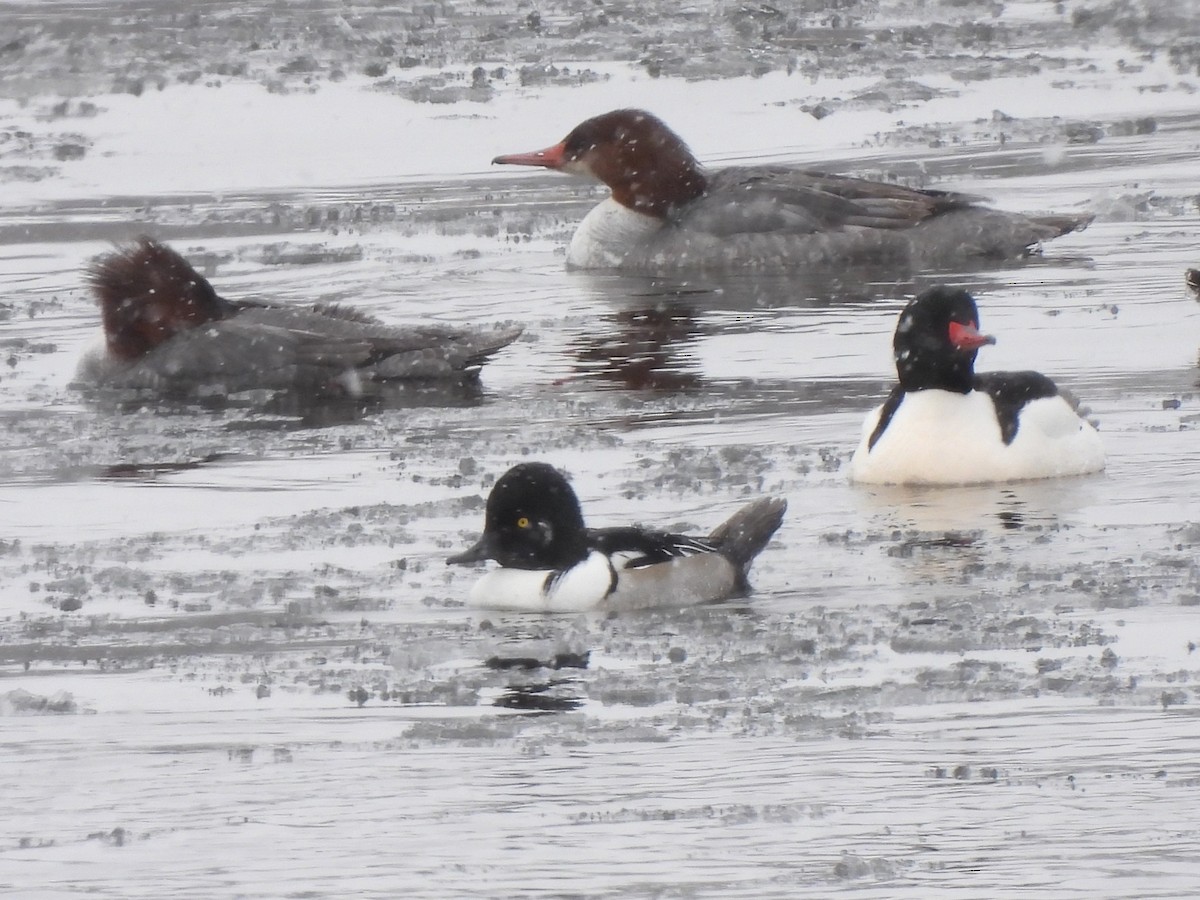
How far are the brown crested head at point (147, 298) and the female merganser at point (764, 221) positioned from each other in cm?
434

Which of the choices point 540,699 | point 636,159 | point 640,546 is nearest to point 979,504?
point 640,546

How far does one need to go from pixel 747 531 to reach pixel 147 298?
212 inches

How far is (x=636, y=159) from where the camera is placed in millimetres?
18234

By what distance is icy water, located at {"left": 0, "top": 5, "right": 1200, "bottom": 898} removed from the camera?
667 cm

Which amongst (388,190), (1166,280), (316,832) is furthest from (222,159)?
(316,832)

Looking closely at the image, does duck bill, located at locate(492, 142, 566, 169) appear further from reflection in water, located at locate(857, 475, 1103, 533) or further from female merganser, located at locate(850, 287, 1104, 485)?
reflection in water, located at locate(857, 475, 1103, 533)

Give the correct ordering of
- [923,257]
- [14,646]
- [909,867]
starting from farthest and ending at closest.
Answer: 1. [923,257]
2. [14,646]
3. [909,867]

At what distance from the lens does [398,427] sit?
1270cm

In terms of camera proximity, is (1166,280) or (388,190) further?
(388,190)

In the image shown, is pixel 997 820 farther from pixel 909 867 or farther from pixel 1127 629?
pixel 1127 629

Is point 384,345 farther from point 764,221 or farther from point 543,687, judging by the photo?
point 543,687

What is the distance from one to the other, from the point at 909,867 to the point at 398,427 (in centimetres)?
663

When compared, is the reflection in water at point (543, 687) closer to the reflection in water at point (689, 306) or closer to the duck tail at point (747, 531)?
the duck tail at point (747, 531)

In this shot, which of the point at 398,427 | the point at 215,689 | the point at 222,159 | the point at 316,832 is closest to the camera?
the point at 316,832
